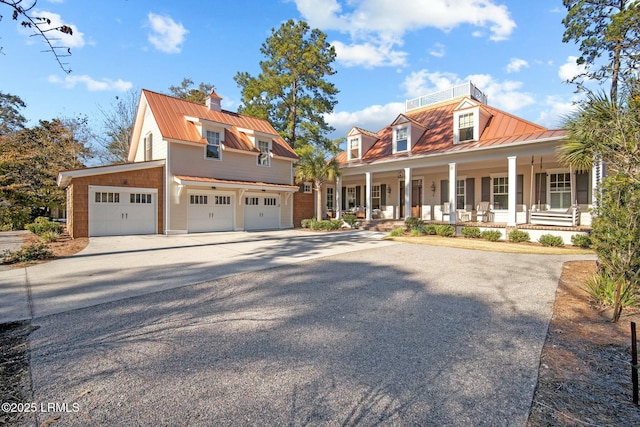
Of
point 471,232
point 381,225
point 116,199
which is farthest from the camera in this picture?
point 381,225

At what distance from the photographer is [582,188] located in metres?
13.6

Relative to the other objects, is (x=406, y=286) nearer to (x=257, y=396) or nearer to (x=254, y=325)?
(x=254, y=325)

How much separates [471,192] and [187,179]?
14.5m

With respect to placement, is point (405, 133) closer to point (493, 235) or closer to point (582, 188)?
point (493, 235)

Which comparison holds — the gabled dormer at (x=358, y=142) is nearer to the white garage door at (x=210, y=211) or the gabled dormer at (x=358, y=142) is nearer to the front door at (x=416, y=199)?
the front door at (x=416, y=199)

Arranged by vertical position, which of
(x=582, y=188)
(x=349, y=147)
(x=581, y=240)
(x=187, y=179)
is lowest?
(x=581, y=240)

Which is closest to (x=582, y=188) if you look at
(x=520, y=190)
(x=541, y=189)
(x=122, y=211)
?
(x=541, y=189)

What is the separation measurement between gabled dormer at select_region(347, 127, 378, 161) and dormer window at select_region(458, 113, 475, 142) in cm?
600

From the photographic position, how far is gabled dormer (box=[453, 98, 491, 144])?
605 inches

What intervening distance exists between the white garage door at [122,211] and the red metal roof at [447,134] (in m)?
11.6

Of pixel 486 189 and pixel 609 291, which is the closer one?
pixel 609 291

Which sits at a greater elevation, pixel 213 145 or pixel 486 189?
pixel 213 145

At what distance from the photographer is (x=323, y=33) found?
78.5 ft

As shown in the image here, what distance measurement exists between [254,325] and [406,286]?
10.5ft
